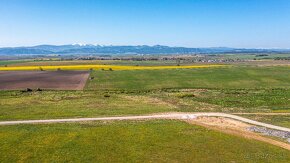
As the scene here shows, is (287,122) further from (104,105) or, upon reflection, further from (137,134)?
(104,105)

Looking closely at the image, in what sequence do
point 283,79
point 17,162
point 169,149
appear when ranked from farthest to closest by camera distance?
1. point 283,79
2. point 169,149
3. point 17,162

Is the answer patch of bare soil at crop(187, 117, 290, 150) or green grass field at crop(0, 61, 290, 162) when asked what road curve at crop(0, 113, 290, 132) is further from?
green grass field at crop(0, 61, 290, 162)

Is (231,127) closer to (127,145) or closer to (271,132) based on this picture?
(271,132)

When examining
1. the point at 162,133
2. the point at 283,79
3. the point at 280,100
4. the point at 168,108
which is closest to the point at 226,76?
the point at 283,79

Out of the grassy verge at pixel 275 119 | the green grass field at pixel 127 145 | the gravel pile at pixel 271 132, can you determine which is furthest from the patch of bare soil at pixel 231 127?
the grassy verge at pixel 275 119

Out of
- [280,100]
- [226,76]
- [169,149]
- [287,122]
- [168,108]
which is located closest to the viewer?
[169,149]

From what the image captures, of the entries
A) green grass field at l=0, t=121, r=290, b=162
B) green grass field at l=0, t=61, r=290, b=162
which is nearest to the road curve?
green grass field at l=0, t=61, r=290, b=162

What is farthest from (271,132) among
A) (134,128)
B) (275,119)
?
(134,128)
